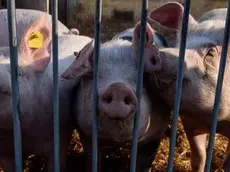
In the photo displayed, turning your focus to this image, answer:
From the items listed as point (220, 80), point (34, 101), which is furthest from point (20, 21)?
point (220, 80)

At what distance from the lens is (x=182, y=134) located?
9.37ft

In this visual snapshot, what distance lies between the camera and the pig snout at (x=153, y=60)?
5.40 feet

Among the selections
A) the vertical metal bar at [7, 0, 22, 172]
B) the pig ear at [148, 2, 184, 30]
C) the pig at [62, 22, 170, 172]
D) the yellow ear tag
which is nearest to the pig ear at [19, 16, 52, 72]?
the yellow ear tag

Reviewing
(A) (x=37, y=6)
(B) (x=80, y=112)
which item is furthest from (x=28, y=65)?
(A) (x=37, y=6)

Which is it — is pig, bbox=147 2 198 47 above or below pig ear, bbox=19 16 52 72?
above

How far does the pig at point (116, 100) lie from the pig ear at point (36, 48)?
4.9 inches

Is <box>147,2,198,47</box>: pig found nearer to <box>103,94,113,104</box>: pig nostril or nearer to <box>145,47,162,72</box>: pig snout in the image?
<box>145,47,162,72</box>: pig snout

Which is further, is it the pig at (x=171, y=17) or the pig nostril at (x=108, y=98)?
the pig at (x=171, y=17)

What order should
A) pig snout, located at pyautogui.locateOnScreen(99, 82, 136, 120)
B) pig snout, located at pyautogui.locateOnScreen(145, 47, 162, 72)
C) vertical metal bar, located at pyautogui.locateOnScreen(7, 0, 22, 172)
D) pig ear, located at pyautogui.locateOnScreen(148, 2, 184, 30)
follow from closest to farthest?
vertical metal bar, located at pyautogui.locateOnScreen(7, 0, 22, 172) < pig snout, located at pyautogui.locateOnScreen(99, 82, 136, 120) < pig snout, located at pyautogui.locateOnScreen(145, 47, 162, 72) < pig ear, located at pyautogui.locateOnScreen(148, 2, 184, 30)

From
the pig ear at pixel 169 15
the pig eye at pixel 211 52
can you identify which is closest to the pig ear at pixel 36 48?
the pig ear at pixel 169 15

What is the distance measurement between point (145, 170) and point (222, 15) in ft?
3.06

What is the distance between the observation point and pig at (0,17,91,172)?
1.70 m

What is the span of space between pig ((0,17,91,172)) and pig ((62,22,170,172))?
0.09 m

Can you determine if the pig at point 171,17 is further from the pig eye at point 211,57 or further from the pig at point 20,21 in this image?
the pig at point 20,21
